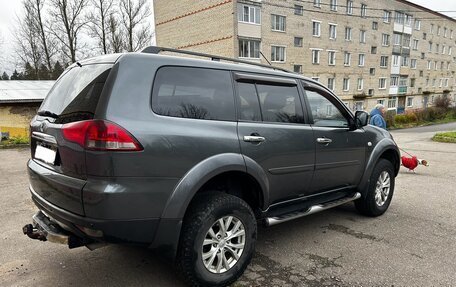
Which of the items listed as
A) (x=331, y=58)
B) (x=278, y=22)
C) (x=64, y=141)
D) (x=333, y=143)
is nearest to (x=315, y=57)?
(x=331, y=58)

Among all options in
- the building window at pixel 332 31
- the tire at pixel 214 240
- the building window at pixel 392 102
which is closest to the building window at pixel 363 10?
the building window at pixel 332 31

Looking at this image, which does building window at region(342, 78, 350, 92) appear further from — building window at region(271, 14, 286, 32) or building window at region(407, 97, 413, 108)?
building window at region(407, 97, 413, 108)

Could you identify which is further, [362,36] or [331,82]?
[362,36]

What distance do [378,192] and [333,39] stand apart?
32720 mm

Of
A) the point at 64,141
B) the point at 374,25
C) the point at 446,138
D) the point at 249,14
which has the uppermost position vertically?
the point at 374,25

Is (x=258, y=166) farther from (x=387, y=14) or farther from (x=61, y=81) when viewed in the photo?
(x=387, y=14)

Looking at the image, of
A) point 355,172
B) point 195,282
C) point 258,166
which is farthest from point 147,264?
point 355,172

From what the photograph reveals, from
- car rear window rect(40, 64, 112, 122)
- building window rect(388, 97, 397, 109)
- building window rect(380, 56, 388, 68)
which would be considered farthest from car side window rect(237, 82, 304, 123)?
building window rect(388, 97, 397, 109)

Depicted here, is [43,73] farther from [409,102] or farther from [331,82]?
[409,102]

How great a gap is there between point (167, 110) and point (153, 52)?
539 millimetres

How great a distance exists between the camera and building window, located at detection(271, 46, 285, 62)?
28477 millimetres

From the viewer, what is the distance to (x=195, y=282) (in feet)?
8.52

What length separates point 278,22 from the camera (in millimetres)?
28469

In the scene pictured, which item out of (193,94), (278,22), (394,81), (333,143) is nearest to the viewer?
(193,94)
